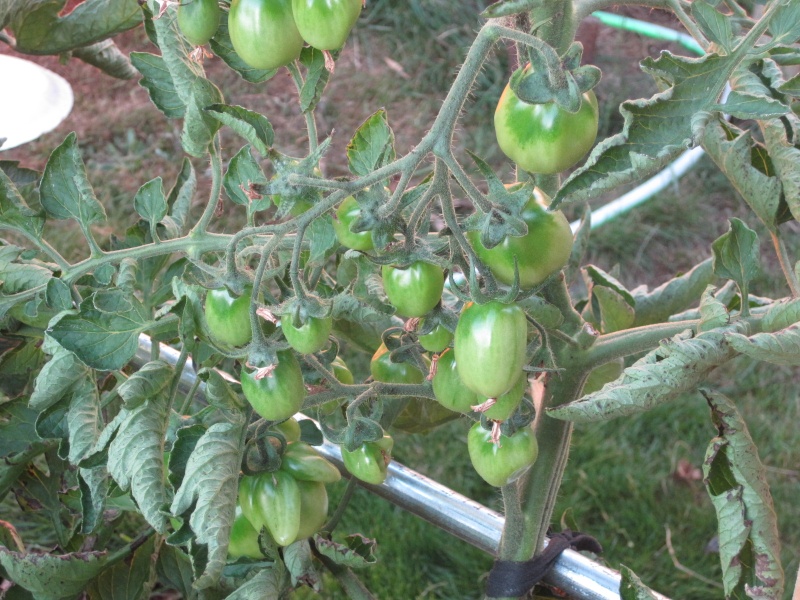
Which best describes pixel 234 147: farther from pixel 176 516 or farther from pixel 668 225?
pixel 176 516

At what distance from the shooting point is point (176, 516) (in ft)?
2.06

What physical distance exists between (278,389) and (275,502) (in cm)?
14

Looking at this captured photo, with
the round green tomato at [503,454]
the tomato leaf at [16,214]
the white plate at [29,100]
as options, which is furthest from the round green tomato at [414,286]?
the white plate at [29,100]

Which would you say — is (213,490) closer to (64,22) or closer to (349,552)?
(349,552)

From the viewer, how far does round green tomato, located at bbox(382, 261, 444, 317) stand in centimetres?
54

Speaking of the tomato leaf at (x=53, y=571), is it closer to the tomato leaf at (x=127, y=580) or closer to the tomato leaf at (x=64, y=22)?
the tomato leaf at (x=127, y=580)

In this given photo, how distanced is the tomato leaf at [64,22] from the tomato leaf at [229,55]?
1.00ft

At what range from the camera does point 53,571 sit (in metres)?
0.79

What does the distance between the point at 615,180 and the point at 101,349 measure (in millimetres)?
401

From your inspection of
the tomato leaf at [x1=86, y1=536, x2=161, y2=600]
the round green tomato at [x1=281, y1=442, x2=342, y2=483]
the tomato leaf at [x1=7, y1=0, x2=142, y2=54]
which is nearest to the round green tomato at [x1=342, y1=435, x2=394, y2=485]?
the round green tomato at [x1=281, y1=442, x2=342, y2=483]

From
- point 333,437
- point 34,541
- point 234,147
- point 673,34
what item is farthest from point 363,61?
point 333,437

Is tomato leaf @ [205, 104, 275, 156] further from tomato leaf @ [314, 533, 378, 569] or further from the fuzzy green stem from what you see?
tomato leaf @ [314, 533, 378, 569]

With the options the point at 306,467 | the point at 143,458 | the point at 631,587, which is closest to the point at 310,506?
the point at 306,467

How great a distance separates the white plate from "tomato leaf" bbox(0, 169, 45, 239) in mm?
555
